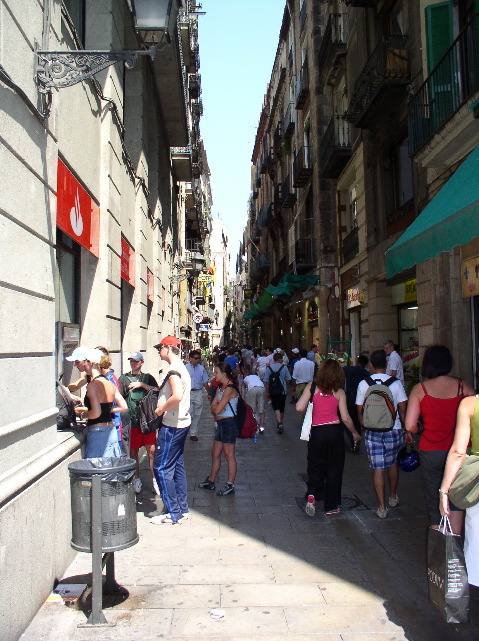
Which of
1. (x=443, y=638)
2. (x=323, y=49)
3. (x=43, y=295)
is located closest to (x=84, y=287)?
(x=43, y=295)

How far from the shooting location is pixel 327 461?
6.42 metres

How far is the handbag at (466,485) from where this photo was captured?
3.55 metres

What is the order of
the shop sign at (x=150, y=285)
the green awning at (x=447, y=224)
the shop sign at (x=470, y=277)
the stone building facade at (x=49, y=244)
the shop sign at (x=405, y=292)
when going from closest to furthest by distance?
1. the stone building facade at (x=49, y=244)
2. the green awning at (x=447, y=224)
3. the shop sign at (x=470, y=277)
4. the shop sign at (x=405, y=292)
5. the shop sign at (x=150, y=285)

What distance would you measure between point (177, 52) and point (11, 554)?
13.3 meters

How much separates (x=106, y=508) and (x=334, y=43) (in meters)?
16.8

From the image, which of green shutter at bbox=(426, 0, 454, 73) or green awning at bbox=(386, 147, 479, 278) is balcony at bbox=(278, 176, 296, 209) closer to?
green shutter at bbox=(426, 0, 454, 73)

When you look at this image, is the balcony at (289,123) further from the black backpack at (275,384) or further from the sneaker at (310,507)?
the sneaker at (310,507)

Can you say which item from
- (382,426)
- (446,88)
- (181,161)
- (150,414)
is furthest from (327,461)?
(181,161)

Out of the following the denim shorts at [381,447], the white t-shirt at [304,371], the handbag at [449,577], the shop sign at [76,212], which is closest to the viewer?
the handbag at [449,577]

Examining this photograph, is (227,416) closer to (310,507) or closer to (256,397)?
(310,507)

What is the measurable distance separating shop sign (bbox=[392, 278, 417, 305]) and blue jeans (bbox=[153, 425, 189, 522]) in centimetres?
821

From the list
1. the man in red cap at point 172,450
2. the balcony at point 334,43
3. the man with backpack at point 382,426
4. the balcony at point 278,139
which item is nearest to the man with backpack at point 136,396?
the man in red cap at point 172,450

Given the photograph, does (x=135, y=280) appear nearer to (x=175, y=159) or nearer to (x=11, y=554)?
(x=11, y=554)

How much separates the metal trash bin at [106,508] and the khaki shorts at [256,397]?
7967mm
